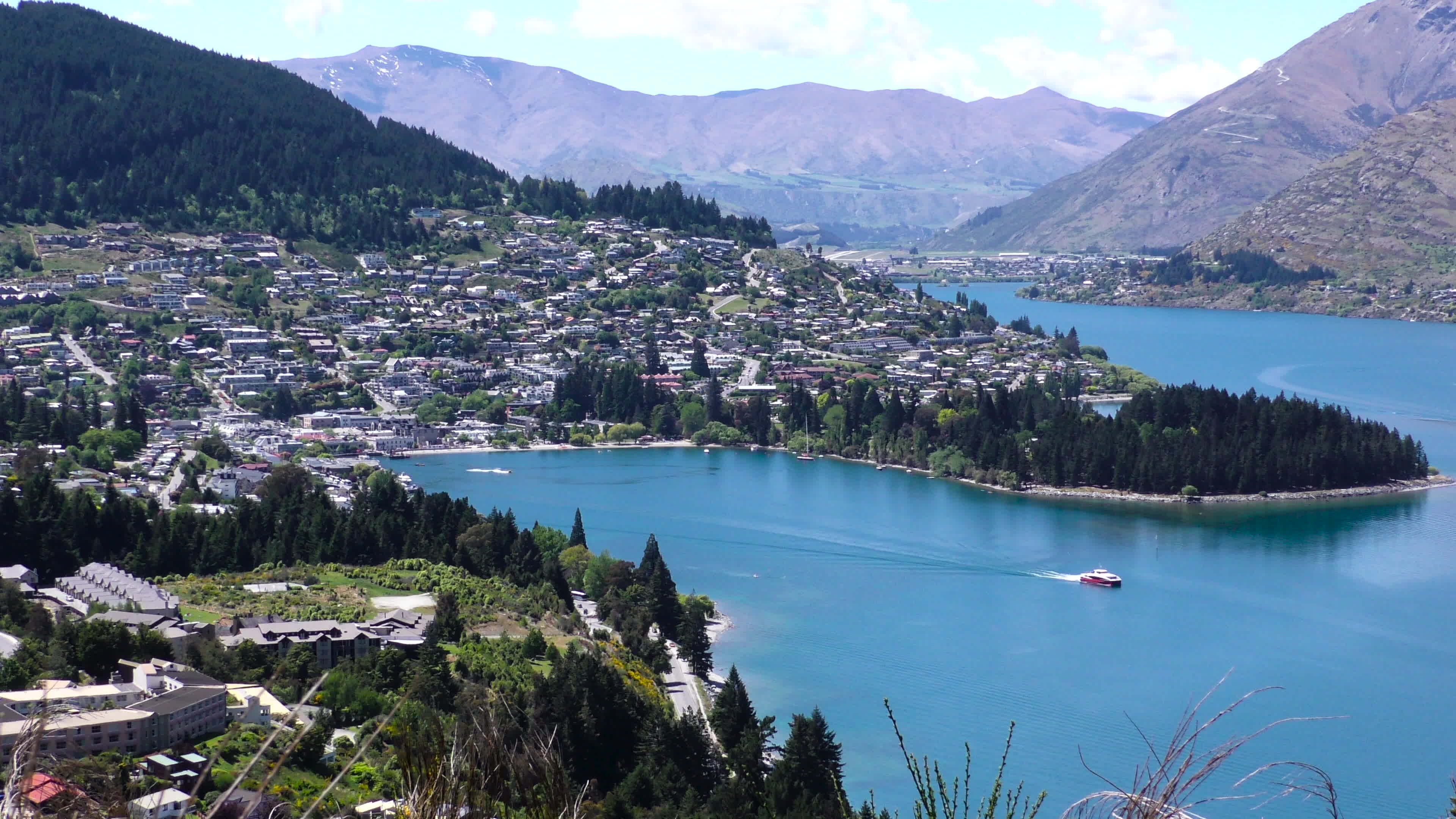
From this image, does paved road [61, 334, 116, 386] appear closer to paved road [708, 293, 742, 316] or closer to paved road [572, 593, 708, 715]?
paved road [708, 293, 742, 316]

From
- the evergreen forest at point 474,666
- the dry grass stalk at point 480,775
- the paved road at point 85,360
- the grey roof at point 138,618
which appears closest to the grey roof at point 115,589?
the grey roof at point 138,618

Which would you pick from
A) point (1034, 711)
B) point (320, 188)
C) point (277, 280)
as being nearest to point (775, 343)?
point (277, 280)

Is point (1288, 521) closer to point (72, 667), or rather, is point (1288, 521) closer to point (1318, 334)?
point (72, 667)

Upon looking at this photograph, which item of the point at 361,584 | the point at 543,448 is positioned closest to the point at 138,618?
the point at 361,584

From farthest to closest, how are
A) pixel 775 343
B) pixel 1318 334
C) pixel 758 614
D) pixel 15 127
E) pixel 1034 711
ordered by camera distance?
1. pixel 1318 334
2. pixel 15 127
3. pixel 775 343
4. pixel 758 614
5. pixel 1034 711

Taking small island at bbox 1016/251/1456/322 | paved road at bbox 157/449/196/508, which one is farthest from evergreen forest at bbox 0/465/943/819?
small island at bbox 1016/251/1456/322

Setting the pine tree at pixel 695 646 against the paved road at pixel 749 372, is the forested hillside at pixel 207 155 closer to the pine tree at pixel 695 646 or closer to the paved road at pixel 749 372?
the paved road at pixel 749 372
